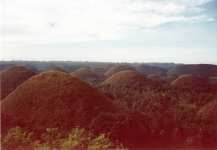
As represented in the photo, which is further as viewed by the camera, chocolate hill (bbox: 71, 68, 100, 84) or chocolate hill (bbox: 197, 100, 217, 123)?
chocolate hill (bbox: 71, 68, 100, 84)

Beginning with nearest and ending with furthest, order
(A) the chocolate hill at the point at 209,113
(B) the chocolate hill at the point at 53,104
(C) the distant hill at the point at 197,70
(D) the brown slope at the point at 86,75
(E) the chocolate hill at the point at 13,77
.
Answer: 1. (B) the chocolate hill at the point at 53,104
2. (A) the chocolate hill at the point at 209,113
3. (E) the chocolate hill at the point at 13,77
4. (D) the brown slope at the point at 86,75
5. (C) the distant hill at the point at 197,70

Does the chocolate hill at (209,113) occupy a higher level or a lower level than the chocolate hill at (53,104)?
lower

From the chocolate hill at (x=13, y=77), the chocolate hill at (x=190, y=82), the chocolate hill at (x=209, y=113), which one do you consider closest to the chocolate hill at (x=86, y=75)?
the chocolate hill at (x=190, y=82)

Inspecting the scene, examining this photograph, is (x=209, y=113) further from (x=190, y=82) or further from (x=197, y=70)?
(x=197, y=70)

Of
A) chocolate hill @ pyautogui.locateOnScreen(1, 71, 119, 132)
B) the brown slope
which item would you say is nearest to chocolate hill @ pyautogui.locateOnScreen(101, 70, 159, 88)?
the brown slope

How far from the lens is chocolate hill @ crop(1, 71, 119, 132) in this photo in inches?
1008

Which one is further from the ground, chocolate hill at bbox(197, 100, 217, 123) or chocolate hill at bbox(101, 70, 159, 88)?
chocolate hill at bbox(101, 70, 159, 88)

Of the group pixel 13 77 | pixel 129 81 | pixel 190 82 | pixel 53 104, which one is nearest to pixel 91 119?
pixel 53 104

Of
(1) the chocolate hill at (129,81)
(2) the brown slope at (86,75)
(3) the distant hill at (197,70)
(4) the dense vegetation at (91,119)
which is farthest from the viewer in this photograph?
(3) the distant hill at (197,70)

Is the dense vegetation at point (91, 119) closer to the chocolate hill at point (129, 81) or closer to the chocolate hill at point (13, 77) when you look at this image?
Answer: the chocolate hill at point (13, 77)

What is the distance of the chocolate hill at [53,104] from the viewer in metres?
25.6

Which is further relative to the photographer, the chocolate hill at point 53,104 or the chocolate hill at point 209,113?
the chocolate hill at point 209,113

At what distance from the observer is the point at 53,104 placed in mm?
27391

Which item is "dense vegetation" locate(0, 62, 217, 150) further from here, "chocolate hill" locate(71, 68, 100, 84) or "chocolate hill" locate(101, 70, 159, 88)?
"chocolate hill" locate(71, 68, 100, 84)
